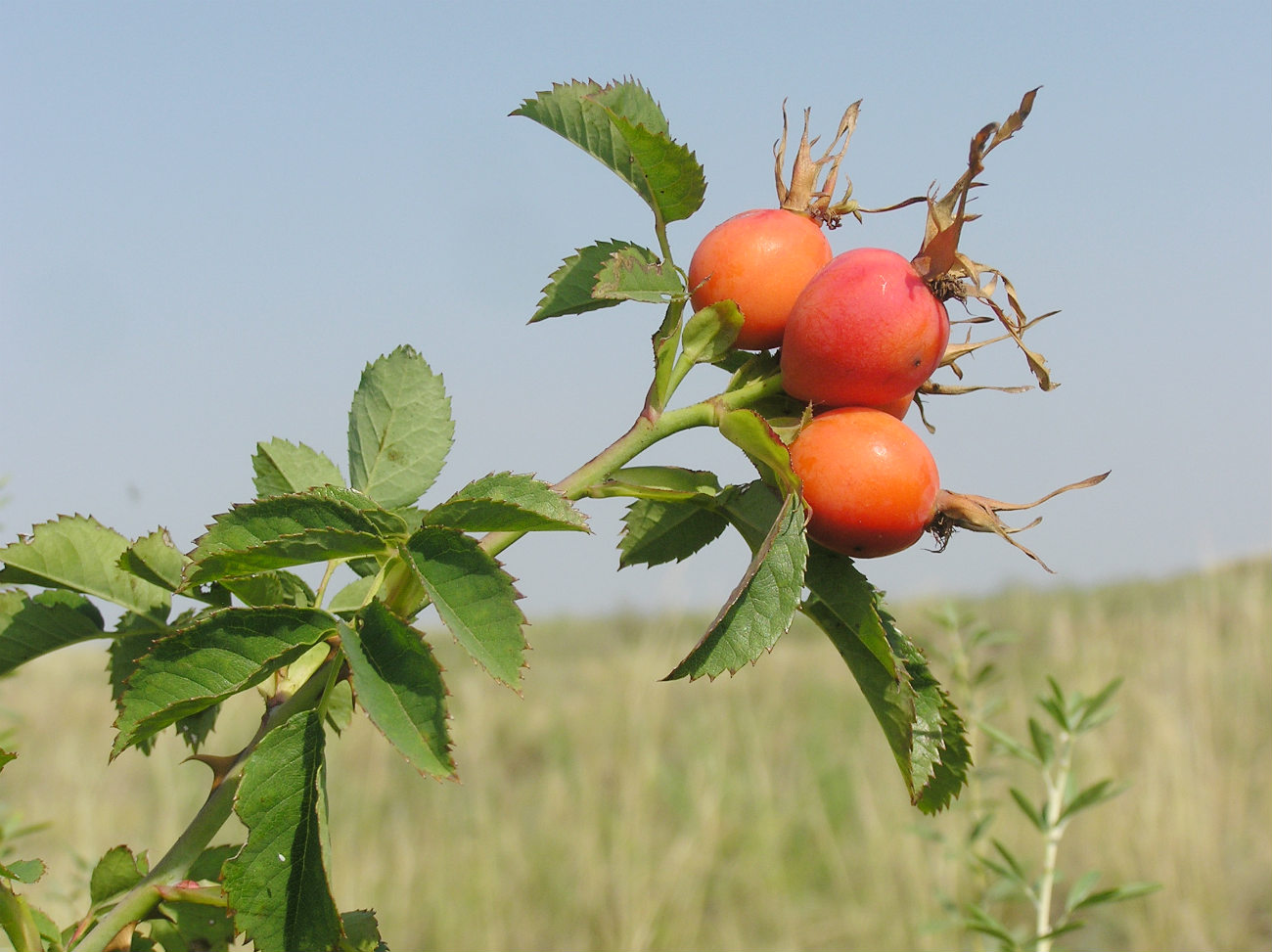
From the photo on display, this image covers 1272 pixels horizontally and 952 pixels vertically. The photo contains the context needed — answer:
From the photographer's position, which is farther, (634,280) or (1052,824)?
(1052,824)

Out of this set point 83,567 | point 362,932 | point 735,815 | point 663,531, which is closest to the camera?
point 362,932

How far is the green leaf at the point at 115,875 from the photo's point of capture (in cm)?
90

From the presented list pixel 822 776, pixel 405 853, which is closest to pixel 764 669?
pixel 822 776

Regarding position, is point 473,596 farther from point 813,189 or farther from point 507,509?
point 813,189

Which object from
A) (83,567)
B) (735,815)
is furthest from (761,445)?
(735,815)

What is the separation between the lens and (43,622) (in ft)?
3.07

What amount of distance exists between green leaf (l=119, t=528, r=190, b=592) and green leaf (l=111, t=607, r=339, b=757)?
0.13 metres

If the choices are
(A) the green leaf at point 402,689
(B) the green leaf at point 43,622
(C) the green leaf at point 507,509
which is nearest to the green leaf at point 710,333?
(C) the green leaf at point 507,509

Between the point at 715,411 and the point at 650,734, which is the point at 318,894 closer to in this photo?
the point at 715,411

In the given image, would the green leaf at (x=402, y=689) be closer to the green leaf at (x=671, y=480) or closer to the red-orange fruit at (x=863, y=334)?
the green leaf at (x=671, y=480)

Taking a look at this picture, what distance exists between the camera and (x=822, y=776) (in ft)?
23.0

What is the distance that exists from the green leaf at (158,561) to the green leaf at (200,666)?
0.43 ft

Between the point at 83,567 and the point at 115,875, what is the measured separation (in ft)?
0.88

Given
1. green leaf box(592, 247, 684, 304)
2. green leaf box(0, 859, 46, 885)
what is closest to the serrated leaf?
green leaf box(592, 247, 684, 304)
